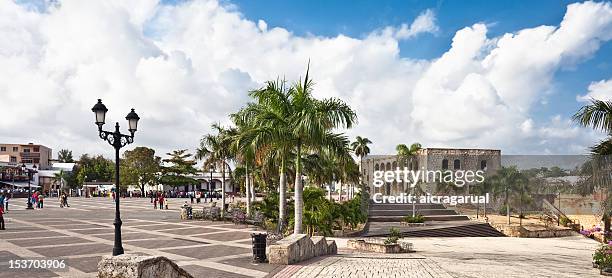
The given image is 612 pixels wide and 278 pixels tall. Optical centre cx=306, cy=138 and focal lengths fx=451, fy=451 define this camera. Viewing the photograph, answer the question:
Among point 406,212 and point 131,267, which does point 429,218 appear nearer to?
point 406,212

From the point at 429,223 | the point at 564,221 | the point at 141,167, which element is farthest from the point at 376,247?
the point at 141,167

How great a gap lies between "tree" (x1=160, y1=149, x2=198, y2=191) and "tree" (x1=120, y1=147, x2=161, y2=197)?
5.34ft

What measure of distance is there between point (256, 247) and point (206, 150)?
2669cm

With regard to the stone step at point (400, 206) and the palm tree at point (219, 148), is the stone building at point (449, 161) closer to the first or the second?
the stone step at point (400, 206)

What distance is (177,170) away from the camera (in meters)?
73.0

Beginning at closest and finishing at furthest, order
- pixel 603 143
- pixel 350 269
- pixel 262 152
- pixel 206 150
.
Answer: pixel 350 269, pixel 262 152, pixel 603 143, pixel 206 150

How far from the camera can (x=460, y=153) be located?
62.4 meters

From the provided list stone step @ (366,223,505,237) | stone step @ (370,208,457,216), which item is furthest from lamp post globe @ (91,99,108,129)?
stone step @ (370,208,457,216)

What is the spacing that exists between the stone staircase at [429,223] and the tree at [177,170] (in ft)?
110

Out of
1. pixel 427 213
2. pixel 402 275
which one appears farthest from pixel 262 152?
pixel 427 213

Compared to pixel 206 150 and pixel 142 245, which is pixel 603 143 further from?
pixel 206 150

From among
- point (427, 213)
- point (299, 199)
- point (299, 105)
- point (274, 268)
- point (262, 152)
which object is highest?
point (299, 105)

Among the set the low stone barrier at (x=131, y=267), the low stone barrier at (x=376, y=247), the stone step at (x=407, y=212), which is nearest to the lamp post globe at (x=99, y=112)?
the low stone barrier at (x=131, y=267)

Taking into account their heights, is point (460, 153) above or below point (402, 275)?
above
